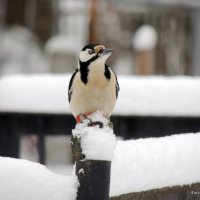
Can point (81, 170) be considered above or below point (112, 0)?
below

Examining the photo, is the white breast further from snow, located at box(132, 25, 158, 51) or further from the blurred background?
snow, located at box(132, 25, 158, 51)

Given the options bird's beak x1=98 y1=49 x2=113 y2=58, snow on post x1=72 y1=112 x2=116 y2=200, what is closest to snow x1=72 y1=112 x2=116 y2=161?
snow on post x1=72 y1=112 x2=116 y2=200

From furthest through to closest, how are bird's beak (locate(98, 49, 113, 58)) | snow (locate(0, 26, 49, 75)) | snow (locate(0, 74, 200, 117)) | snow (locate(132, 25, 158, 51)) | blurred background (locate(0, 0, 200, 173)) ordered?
1. snow (locate(0, 26, 49, 75))
2. blurred background (locate(0, 0, 200, 173))
3. snow (locate(132, 25, 158, 51))
4. snow (locate(0, 74, 200, 117))
5. bird's beak (locate(98, 49, 113, 58))

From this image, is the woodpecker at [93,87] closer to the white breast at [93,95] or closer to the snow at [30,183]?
the white breast at [93,95]

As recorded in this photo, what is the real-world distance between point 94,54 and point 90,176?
3.81 ft

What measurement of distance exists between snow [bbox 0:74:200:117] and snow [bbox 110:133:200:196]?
1.13 m

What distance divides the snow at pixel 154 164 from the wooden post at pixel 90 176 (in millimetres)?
198

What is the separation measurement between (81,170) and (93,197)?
0.30 ft

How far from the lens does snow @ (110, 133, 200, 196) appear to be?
239 centimetres

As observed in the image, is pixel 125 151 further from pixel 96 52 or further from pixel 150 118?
pixel 150 118

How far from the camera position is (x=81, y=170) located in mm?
2084

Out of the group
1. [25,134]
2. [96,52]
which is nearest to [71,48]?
[25,134]

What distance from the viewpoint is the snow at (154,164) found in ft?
7.85

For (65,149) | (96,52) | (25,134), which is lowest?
(65,149)
